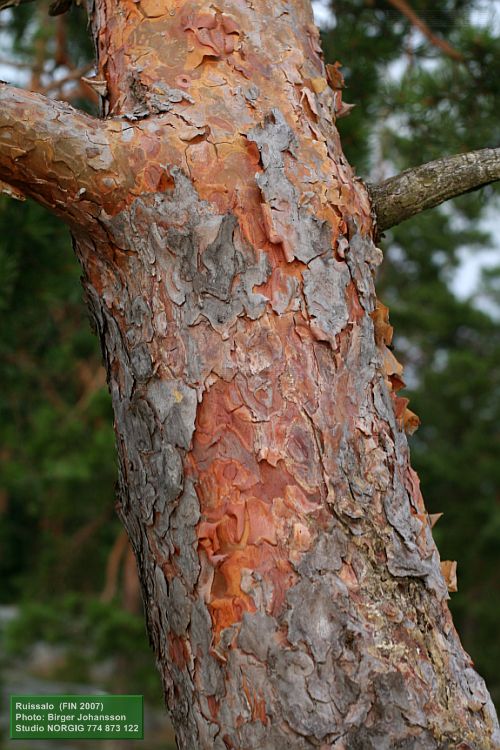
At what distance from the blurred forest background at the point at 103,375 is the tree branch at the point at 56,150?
923 millimetres

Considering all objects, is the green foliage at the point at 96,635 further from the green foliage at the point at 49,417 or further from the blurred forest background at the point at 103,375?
the green foliage at the point at 49,417

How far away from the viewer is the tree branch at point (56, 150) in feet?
2.52

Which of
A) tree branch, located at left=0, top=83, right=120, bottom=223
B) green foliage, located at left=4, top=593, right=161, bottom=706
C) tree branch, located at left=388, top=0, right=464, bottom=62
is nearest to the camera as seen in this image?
tree branch, located at left=0, top=83, right=120, bottom=223

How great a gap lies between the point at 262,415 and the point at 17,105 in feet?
1.28

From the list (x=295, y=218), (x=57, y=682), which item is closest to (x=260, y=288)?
(x=295, y=218)

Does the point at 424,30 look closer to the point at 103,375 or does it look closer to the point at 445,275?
the point at 103,375

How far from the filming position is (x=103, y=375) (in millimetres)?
4379

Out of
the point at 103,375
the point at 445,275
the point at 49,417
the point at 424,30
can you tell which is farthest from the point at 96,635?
the point at 445,275

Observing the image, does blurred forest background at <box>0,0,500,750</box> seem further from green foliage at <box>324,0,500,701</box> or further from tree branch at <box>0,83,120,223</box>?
tree branch at <box>0,83,120,223</box>

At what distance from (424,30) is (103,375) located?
9.72ft

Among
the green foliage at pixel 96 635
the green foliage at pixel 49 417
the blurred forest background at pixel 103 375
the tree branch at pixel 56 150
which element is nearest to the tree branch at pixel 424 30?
the blurred forest background at pixel 103 375

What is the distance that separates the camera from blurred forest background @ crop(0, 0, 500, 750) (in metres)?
1.86

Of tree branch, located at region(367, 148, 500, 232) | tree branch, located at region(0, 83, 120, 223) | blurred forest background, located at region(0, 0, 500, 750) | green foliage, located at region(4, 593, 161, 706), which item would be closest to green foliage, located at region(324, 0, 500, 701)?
blurred forest background, located at region(0, 0, 500, 750)

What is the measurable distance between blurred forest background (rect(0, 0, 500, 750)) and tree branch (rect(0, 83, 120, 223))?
92 cm
